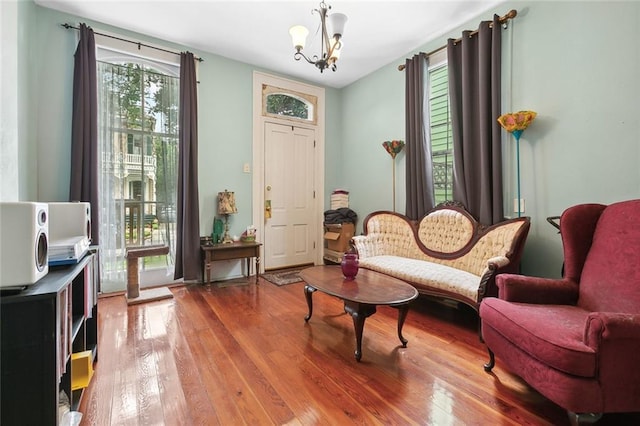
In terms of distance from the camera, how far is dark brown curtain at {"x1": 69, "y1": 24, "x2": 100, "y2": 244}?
9.70 ft

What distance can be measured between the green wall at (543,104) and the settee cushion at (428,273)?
27.5 inches

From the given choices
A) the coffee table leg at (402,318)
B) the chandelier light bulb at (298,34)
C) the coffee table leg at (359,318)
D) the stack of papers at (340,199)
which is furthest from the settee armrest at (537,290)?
the stack of papers at (340,199)

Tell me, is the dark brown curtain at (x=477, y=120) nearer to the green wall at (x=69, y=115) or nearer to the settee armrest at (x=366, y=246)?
the settee armrest at (x=366, y=246)

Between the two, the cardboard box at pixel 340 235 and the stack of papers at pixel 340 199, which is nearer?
the cardboard box at pixel 340 235

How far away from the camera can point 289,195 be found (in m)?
4.62

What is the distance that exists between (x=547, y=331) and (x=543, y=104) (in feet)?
6.95

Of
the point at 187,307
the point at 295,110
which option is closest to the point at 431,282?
the point at 187,307

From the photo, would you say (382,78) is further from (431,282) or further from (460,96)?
(431,282)

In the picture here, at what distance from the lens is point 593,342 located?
1.29 metres

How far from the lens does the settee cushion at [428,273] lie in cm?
247

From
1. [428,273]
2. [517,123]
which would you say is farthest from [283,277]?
[517,123]

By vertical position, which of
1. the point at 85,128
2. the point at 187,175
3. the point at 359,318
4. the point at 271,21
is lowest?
the point at 359,318

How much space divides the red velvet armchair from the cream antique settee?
43 cm

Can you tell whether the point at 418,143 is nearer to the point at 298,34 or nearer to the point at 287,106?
the point at 298,34
